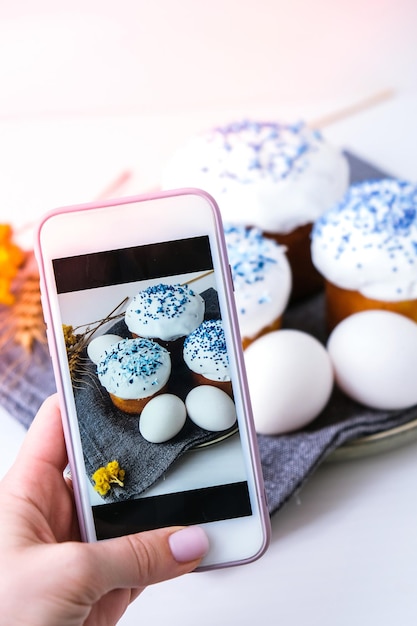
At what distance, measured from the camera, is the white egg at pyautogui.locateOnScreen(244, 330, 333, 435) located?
34.3 inches

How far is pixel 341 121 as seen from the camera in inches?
60.1

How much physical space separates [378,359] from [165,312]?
1.02 ft

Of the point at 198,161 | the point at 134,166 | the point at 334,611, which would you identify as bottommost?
the point at 334,611

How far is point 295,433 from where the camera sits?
2.97ft

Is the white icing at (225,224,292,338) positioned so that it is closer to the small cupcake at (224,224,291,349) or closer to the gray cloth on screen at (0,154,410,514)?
the small cupcake at (224,224,291,349)

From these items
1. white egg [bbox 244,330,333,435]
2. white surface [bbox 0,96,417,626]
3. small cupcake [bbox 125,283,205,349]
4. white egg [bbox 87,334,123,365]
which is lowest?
white surface [bbox 0,96,417,626]

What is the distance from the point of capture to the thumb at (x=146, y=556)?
0.60m

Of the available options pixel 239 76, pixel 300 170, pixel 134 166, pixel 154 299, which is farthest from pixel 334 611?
pixel 239 76

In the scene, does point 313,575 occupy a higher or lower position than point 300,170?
lower

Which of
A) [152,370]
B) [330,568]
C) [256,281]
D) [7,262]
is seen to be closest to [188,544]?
[152,370]

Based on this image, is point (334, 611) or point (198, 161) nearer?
point (334, 611)

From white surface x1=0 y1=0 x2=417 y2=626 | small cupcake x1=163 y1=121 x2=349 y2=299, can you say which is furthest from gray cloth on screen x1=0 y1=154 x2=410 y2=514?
white surface x1=0 y1=0 x2=417 y2=626

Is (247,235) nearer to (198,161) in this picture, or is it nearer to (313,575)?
(198,161)

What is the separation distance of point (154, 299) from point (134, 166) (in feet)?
2.73
